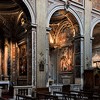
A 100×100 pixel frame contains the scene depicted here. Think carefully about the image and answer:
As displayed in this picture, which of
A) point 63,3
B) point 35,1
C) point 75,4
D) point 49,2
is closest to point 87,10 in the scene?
point 75,4

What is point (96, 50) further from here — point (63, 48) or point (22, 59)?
point (22, 59)

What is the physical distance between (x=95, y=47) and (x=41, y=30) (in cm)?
872

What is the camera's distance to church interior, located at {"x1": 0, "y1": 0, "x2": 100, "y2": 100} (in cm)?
1335

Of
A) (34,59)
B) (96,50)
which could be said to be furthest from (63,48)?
(34,59)

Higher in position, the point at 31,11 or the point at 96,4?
the point at 96,4

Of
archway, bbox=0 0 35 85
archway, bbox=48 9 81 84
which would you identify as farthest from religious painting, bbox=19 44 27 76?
archway, bbox=48 9 81 84

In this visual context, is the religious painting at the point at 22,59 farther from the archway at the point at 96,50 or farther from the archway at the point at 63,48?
the archway at the point at 96,50

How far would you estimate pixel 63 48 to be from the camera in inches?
799

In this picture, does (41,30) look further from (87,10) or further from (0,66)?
(0,66)

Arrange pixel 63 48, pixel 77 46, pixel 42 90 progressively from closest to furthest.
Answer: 1. pixel 42 90
2. pixel 77 46
3. pixel 63 48

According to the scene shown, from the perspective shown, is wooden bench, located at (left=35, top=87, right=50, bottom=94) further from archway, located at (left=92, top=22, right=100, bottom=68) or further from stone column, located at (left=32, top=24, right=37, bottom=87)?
archway, located at (left=92, top=22, right=100, bottom=68)

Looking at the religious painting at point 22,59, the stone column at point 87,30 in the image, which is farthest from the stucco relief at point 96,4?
the religious painting at point 22,59

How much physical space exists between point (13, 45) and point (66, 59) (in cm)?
440

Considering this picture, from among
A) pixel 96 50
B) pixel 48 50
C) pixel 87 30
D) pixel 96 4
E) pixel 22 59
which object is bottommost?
pixel 22 59
